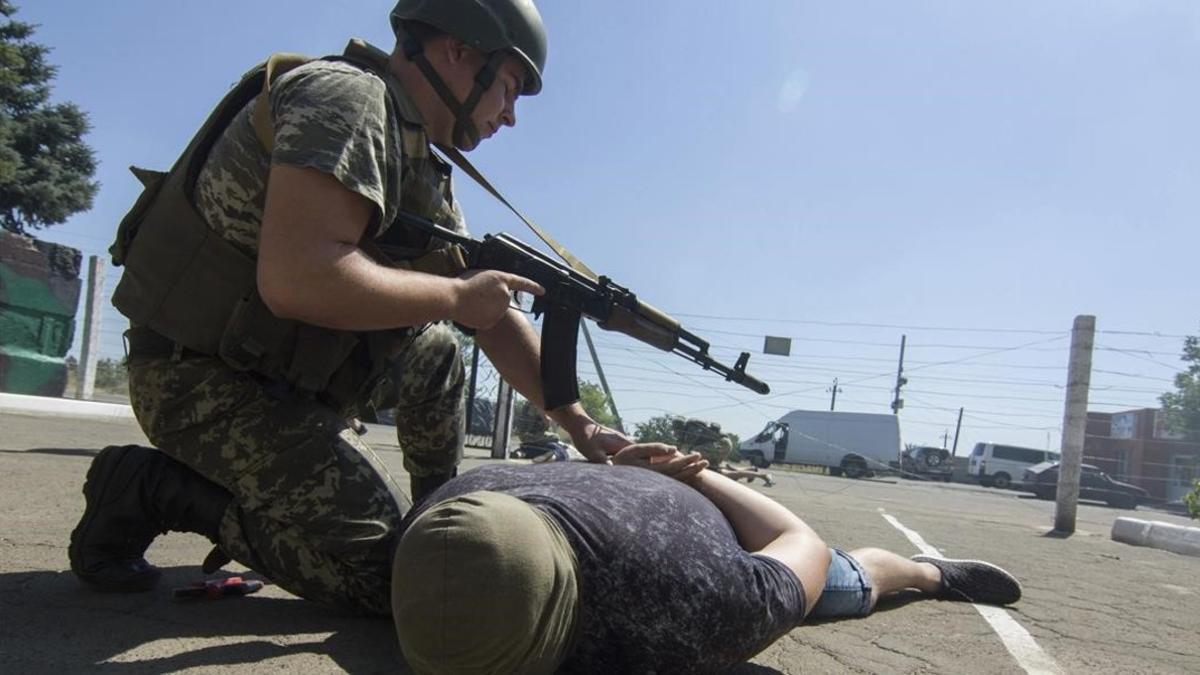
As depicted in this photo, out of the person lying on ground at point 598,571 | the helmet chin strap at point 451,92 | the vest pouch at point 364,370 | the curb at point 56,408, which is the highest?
the helmet chin strap at point 451,92

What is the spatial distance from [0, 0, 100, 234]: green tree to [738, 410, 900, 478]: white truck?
24812mm

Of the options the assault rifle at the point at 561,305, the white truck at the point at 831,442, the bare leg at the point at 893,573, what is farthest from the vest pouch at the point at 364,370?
the white truck at the point at 831,442

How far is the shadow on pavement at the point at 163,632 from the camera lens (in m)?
1.68

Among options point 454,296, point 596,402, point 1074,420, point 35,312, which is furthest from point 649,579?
point 596,402

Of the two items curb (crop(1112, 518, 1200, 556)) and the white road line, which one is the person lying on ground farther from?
curb (crop(1112, 518, 1200, 556))

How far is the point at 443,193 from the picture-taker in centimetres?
266

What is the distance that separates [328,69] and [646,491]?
4.12ft

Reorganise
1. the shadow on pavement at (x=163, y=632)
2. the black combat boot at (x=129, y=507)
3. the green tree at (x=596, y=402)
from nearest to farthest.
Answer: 1. the shadow on pavement at (x=163, y=632)
2. the black combat boot at (x=129, y=507)
3. the green tree at (x=596, y=402)

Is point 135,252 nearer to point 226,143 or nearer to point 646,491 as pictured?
point 226,143

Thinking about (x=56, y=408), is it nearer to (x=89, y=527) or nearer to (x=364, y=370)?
(x=89, y=527)

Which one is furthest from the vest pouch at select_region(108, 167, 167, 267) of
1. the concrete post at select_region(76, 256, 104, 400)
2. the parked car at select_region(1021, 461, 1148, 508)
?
the parked car at select_region(1021, 461, 1148, 508)

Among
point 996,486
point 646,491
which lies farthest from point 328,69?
point 996,486

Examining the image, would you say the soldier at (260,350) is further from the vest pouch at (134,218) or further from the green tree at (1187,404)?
the green tree at (1187,404)

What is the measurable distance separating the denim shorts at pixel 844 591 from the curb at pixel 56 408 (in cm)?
746
